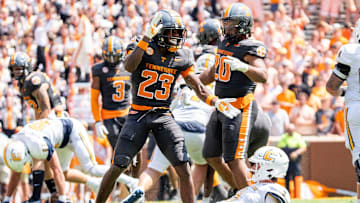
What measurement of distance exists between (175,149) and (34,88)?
2.60 m

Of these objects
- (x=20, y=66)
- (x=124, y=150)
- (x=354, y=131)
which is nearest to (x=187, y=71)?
(x=124, y=150)

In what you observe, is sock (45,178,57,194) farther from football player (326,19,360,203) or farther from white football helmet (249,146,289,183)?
football player (326,19,360,203)

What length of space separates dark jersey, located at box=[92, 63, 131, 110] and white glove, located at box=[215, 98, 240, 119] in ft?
8.16

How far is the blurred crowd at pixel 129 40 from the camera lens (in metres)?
12.3

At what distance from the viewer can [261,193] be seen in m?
5.21

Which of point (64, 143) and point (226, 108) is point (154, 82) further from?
point (64, 143)

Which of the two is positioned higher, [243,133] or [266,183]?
[243,133]

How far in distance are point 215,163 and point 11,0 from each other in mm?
9104

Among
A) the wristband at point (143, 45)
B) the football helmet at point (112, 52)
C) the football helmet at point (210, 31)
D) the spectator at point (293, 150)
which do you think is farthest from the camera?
the spectator at point (293, 150)

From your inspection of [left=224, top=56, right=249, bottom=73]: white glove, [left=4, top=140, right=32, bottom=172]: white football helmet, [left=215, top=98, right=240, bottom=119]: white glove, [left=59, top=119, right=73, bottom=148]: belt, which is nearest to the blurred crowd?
[left=59, top=119, right=73, bottom=148]: belt

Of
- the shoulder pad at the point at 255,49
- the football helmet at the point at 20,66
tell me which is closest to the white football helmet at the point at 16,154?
the football helmet at the point at 20,66

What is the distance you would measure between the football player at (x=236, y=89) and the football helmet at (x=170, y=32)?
56 centimetres

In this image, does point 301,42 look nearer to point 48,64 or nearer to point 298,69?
point 298,69

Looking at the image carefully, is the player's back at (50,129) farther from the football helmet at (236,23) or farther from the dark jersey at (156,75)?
the football helmet at (236,23)
